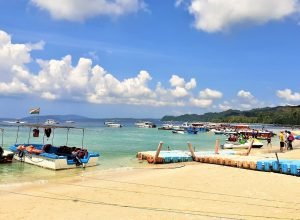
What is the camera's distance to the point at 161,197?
15.4 metres

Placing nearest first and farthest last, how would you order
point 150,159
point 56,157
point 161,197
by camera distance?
point 161,197
point 56,157
point 150,159

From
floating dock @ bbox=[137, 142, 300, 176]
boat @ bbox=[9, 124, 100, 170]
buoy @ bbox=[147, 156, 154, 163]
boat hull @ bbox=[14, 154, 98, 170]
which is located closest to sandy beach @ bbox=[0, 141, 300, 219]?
floating dock @ bbox=[137, 142, 300, 176]

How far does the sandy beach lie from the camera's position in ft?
41.0

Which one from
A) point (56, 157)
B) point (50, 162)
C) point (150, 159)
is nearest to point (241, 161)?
point (150, 159)

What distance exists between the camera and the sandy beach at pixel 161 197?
1249cm

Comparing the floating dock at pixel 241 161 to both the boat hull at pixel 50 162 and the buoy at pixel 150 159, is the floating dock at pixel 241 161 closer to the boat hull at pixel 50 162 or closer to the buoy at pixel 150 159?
the buoy at pixel 150 159

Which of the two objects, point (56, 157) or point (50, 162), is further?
point (50, 162)

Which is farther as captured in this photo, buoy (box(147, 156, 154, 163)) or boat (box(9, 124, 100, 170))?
buoy (box(147, 156, 154, 163))

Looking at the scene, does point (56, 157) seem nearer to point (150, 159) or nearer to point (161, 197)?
point (150, 159)

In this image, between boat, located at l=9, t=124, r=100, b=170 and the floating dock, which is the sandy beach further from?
boat, located at l=9, t=124, r=100, b=170

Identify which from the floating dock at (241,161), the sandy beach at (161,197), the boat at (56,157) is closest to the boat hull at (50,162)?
the boat at (56,157)

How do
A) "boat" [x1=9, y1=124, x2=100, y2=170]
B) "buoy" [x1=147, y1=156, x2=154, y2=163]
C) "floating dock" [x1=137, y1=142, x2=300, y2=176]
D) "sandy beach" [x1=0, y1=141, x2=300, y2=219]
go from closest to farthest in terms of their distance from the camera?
1. "sandy beach" [x1=0, y1=141, x2=300, y2=219]
2. "floating dock" [x1=137, y1=142, x2=300, y2=176]
3. "boat" [x1=9, y1=124, x2=100, y2=170]
4. "buoy" [x1=147, y1=156, x2=154, y2=163]

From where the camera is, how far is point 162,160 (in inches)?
1196

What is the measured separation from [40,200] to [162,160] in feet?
53.6
